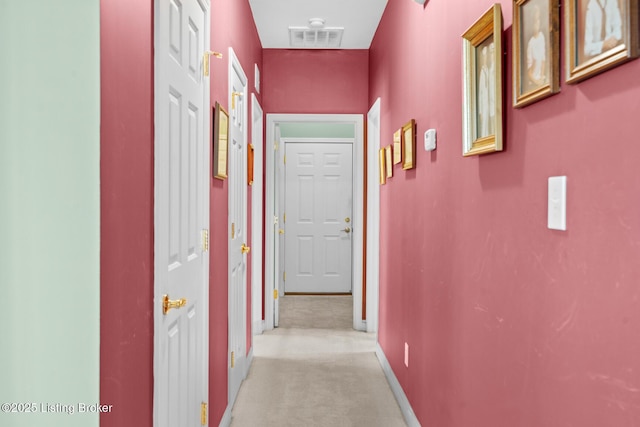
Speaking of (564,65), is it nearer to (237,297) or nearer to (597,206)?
(597,206)

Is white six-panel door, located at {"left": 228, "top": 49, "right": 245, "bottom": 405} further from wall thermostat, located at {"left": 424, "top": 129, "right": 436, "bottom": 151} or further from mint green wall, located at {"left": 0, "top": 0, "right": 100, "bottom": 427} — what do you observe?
mint green wall, located at {"left": 0, "top": 0, "right": 100, "bottom": 427}

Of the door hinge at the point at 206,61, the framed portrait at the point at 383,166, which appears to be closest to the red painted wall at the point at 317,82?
the framed portrait at the point at 383,166

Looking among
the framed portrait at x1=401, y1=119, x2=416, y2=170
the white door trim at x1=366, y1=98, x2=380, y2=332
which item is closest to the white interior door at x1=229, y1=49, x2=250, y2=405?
the framed portrait at x1=401, y1=119, x2=416, y2=170

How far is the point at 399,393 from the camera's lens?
3043 mm

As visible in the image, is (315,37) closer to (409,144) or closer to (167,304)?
(409,144)

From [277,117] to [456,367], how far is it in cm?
328

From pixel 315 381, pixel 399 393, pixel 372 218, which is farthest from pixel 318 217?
pixel 399 393

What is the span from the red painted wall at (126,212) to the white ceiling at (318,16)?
2.43 m

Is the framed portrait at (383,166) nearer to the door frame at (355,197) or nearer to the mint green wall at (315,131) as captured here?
the door frame at (355,197)

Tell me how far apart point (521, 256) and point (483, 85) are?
1.94 ft

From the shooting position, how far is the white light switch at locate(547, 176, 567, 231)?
1.13 m

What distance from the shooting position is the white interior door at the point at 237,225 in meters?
2.86

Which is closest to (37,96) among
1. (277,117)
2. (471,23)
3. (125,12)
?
(125,12)

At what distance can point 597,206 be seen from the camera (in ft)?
3.31
